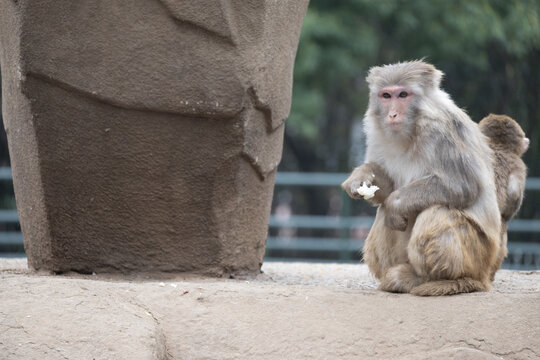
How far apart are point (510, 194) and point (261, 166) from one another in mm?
1840

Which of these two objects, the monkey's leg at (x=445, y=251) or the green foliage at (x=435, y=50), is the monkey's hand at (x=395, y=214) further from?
the green foliage at (x=435, y=50)

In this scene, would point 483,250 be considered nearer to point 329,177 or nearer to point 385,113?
point 385,113

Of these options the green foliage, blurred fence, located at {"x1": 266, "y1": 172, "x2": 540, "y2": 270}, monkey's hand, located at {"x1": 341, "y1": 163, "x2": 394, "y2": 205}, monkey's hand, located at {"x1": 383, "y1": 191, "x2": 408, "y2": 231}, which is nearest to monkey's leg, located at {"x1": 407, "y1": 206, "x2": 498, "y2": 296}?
monkey's hand, located at {"x1": 383, "y1": 191, "x2": 408, "y2": 231}

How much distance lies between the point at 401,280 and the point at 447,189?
2.15ft

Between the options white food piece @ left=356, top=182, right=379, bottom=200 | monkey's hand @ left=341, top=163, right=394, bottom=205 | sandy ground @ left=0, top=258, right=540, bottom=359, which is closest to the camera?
sandy ground @ left=0, top=258, right=540, bottom=359

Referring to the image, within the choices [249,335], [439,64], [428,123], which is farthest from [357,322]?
[439,64]

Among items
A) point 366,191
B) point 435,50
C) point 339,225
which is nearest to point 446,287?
point 366,191

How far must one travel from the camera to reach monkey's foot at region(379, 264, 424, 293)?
5.22 m

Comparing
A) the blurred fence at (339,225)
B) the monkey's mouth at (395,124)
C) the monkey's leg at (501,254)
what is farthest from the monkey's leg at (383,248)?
the blurred fence at (339,225)

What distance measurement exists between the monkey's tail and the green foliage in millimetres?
7707

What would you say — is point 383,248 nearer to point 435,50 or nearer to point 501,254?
point 501,254

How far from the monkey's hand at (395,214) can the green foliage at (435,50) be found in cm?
762

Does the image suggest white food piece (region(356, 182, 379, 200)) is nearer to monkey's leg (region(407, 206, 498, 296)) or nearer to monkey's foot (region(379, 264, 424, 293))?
monkey's leg (region(407, 206, 498, 296))

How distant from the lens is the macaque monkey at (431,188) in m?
5.08
